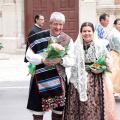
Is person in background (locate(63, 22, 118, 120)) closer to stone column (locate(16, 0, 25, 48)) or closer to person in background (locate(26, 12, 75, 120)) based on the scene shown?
person in background (locate(26, 12, 75, 120))

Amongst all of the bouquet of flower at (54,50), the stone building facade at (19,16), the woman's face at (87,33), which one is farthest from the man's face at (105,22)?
the stone building facade at (19,16)

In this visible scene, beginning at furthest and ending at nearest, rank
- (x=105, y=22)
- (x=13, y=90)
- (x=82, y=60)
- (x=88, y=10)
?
(x=88, y=10) → (x=13, y=90) → (x=105, y=22) → (x=82, y=60)

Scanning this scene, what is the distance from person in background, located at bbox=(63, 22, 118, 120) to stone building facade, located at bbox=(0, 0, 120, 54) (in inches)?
537

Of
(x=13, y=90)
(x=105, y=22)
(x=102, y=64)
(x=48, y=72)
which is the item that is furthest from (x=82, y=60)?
(x=13, y=90)

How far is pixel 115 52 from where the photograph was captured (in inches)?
363

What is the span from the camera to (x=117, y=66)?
939 cm

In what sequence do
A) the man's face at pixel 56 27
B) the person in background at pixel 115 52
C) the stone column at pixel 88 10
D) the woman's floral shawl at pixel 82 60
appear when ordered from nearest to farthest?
1. the man's face at pixel 56 27
2. the woman's floral shawl at pixel 82 60
3. the person in background at pixel 115 52
4. the stone column at pixel 88 10

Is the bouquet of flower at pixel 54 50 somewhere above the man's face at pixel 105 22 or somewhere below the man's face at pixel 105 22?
below

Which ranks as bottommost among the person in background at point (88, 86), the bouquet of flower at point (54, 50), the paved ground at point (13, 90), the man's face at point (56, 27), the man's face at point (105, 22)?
the paved ground at point (13, 90)

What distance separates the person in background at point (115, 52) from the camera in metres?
8.86

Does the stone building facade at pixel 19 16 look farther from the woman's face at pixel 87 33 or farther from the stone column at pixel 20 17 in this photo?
the woman's face at pixel 87 33

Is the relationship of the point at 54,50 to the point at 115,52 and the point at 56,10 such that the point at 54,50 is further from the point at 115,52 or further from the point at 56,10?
the point at 56,10

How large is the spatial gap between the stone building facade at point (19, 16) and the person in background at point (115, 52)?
10.0m

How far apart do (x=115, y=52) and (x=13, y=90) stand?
2.95m
